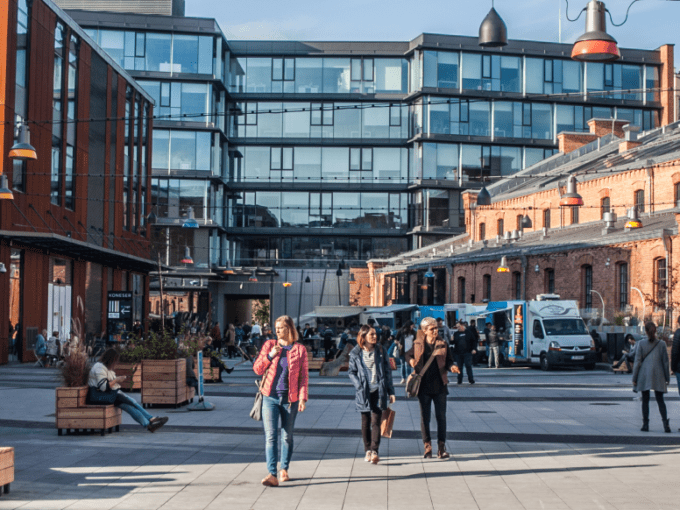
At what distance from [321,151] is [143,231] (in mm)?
21023

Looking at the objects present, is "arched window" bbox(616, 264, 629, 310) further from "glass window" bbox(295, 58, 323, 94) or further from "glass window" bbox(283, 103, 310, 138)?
"glass window" bbox(295, 58, 323, 94)

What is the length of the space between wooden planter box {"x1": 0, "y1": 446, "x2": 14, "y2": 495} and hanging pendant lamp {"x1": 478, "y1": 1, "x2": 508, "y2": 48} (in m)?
7.22

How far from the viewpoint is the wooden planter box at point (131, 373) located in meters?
17.8

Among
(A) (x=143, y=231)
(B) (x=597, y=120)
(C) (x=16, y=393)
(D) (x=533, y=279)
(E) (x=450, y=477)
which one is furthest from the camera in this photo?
(B) (x=597, y=120)

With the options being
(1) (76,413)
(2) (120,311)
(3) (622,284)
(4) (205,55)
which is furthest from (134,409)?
(4) (205,55)

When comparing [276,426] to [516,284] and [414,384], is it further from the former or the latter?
[516,284]

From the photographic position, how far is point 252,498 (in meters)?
8.24

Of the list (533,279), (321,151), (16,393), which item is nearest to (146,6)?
(321,151)

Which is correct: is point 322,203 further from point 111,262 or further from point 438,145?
point 111,262

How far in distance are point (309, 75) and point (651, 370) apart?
53.2 meters

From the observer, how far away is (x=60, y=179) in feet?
108

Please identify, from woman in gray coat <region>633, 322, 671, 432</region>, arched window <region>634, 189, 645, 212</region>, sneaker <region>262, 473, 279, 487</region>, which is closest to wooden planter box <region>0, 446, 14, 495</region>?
sneaker <region>262, 473, 279, 487</region>

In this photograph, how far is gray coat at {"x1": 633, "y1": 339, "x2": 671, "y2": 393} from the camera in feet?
44.2

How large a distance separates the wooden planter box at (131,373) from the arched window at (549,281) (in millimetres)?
27375
